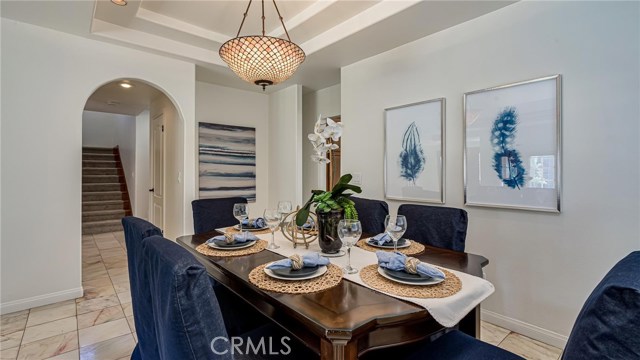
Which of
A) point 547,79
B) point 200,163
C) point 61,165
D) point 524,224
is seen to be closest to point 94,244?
point 200,163

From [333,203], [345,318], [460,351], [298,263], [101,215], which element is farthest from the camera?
[101,215]

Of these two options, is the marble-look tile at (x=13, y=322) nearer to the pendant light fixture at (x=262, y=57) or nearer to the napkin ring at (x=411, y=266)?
the pendant light fixture at (x=262, y=57)

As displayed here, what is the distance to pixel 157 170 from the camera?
4.65 m

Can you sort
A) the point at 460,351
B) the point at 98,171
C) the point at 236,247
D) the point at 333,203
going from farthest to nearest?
the point at 98,171 < the point at 236,247 < the point at 333,203 < the point at 460,351

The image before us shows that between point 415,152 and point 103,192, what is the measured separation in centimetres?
727

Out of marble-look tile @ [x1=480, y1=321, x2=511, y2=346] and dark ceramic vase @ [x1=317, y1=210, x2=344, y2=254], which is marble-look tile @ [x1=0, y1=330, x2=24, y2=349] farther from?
marble-look tile @ [x1=480, y1=321, x2=511, y2=346]

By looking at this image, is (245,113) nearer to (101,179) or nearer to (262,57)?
(262,57)

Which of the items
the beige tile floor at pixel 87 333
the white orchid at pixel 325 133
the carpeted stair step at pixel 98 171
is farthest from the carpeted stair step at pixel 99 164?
the white orchid at pixel 325 133

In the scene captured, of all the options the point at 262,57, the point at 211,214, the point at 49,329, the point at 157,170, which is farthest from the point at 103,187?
the point at 262,57

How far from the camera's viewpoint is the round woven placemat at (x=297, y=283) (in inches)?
43.7

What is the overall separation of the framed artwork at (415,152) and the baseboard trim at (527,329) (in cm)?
97

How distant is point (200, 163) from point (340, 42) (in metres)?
2.41

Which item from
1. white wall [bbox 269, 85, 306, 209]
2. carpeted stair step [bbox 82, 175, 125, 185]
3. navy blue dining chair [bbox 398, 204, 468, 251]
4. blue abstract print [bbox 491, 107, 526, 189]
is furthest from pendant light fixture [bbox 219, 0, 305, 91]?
carpeted stair step [bbox 82, 175, 125, 185]

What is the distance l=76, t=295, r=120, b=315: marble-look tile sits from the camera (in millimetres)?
2531
